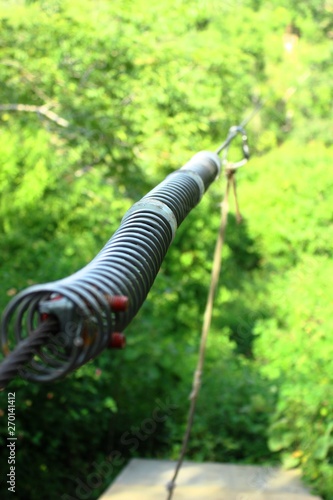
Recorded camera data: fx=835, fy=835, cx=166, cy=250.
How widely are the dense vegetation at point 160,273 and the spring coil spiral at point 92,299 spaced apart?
3992mm

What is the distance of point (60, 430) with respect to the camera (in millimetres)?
5992

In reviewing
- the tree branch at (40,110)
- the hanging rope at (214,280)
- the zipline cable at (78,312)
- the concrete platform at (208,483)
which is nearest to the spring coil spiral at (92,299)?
the zipline cable at (78,312)

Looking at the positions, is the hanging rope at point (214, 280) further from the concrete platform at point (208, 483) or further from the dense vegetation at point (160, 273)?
the dense vegetation at point (160, 273)

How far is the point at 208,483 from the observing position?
17.6 feet

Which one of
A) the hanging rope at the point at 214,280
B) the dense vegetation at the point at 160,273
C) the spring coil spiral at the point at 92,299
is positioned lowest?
the dense vegetation at the point at 160,273

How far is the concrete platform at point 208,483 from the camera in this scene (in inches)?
198

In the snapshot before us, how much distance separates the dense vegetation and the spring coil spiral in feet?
13.1

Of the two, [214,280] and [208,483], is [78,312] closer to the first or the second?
[214,280]

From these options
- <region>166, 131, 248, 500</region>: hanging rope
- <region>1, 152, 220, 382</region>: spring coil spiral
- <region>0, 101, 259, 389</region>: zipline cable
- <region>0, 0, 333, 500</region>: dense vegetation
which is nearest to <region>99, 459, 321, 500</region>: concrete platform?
<region>0, 0, 333, 500</region>: dense vegetation

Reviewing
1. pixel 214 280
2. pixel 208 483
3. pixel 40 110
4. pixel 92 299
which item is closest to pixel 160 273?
pixel 40 110

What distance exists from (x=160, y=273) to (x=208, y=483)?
12.0 feet

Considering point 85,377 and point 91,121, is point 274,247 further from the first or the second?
point 85,377

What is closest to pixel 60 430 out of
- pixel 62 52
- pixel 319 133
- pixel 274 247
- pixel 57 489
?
pixel 57 489

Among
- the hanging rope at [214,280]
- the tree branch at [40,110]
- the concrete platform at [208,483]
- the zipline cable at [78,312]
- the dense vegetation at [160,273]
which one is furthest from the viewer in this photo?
the tree branch at [40,110]
